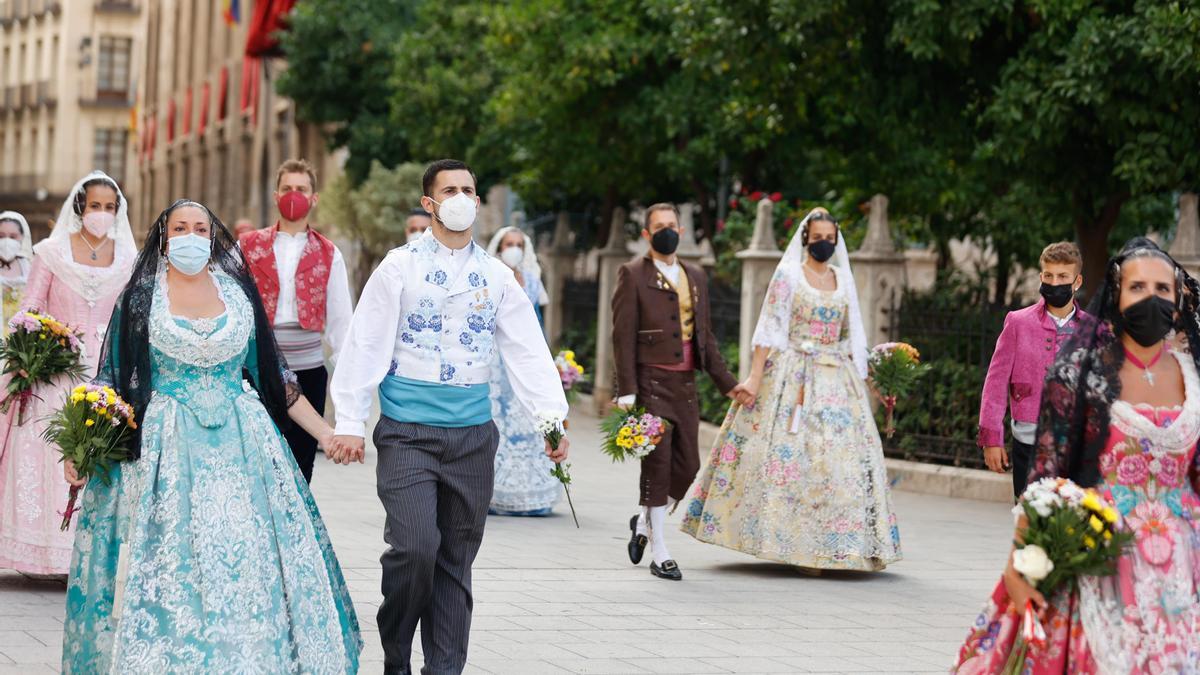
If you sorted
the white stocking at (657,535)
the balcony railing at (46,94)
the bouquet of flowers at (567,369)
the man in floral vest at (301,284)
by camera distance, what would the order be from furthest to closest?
the balcony railing at (46,94) < the bouquet of flowers at (567,369) < the white stocking at (657,535) < the man in floral vest at (301,284)

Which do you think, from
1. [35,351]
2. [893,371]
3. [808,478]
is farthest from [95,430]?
[893,371]

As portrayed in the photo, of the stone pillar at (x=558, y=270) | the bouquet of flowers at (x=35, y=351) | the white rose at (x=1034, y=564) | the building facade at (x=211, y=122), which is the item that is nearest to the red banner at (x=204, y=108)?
the building facade at (x=211, y=122)

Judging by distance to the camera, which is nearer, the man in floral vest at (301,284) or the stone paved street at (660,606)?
the stone paved street at (660,606)

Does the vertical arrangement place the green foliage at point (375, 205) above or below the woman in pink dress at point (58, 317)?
above

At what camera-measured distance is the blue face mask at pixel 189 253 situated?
6.81 metres

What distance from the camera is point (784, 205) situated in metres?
20.8

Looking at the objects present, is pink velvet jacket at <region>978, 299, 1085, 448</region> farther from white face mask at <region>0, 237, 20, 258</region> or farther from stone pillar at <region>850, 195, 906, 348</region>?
stone pillar at <region>850, 195, 906, 348</region>

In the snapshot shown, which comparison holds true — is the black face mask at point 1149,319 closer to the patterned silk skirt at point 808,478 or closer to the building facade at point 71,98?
the patterned silk skirt at point 808,478

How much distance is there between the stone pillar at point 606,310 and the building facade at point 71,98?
2323 inches

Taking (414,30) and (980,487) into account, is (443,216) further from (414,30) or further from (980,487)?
(414,30)

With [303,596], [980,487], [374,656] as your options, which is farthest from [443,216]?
A: [980,487]

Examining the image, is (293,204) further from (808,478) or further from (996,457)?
(996,457)

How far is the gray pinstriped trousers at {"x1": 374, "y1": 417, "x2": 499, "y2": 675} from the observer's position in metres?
6.68

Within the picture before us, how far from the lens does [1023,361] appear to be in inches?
356
